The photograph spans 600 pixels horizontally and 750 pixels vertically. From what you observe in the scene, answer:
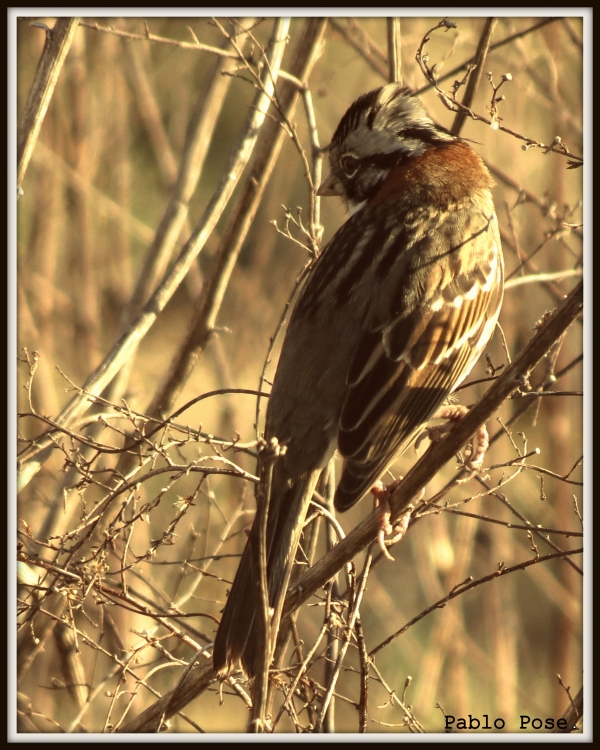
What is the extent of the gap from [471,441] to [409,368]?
36 cm

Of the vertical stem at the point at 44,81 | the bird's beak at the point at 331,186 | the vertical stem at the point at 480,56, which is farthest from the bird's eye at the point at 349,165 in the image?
the vertical stem at the point at 44,81

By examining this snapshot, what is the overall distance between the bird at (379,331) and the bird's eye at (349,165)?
0.15m

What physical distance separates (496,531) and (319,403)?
8.41ft

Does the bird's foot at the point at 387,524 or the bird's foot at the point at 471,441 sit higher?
the bird's foot at the point at 471,441

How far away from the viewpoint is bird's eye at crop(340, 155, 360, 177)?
4180 millimetres

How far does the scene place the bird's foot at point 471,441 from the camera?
133 inches

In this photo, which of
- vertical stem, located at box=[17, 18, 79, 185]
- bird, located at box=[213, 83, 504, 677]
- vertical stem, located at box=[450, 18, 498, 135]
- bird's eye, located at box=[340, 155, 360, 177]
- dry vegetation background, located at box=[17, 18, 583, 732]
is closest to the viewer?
vertical stem, located at box=[17, 18, 79, 185]

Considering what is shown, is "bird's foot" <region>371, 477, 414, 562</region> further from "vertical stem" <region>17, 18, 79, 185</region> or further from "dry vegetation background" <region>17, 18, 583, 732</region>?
"vertical stem" <region>17, 18, 79, 185</region>

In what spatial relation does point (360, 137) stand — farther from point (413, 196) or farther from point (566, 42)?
point (566, 42)

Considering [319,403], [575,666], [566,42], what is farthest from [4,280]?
[575,666]

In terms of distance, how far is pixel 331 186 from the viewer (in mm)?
4207

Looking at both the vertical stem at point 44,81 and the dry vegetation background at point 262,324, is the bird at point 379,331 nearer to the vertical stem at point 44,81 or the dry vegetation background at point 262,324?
the dry vegetation background at point 262,324

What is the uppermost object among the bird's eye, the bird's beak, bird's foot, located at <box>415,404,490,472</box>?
the bird's eye

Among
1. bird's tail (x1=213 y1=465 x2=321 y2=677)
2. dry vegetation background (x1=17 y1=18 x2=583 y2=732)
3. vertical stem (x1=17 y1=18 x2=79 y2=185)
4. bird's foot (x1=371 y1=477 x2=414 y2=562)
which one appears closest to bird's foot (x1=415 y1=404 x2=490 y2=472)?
bird's foot (x1=371 y1=477 x2=414 y2=562)
